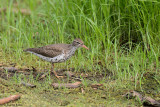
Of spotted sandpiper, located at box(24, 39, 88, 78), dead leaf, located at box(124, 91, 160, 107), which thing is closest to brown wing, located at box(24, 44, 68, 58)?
spotted sandpiper, located at box(24, 39, 88, 78)

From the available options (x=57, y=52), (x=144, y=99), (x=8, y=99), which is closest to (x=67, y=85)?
(x=57, y=52)

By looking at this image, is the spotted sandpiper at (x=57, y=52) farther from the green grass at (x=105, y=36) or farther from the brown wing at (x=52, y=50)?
the green grass at (x=105, y=36)

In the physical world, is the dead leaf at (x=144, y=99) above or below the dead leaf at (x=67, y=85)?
below

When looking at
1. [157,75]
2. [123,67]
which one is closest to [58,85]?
[123,67]

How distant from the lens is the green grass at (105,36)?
6.27m

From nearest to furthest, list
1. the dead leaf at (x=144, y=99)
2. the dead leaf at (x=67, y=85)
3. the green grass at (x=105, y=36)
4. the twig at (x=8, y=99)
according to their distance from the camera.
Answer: the twig at (x=8, y=99) → the dead leaf at (x=144, y=99) → the dead leaf at (x=67, y=85) → the green grass at (x=105, y=36)

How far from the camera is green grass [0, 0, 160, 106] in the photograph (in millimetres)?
6266

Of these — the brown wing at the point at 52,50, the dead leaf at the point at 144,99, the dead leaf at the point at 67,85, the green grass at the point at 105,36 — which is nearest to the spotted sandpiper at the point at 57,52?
the brown wing at the point at 52,50

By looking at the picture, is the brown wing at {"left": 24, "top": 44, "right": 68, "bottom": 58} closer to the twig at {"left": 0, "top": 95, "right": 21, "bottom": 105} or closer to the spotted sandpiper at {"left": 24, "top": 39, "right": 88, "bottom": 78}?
the spotted sandpiper at {"left": 24, "top": 39, "right": 88, "bottom": 78}

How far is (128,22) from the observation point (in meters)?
6.96

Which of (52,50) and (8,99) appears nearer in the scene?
(8,99)

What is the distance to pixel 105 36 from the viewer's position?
715 cm

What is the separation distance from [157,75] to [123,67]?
73 cm

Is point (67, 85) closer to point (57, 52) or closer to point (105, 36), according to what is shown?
point (57, 52)
